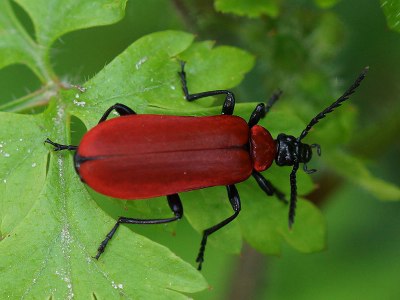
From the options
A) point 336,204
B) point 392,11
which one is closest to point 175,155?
point 392,11

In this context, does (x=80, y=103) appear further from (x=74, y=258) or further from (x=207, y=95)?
(x=74, y=258)

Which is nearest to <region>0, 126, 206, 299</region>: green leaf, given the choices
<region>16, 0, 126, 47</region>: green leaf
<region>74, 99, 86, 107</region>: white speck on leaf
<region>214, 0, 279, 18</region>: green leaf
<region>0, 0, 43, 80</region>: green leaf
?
<region>74, 99, 86, 107</region>: white speck on leaf

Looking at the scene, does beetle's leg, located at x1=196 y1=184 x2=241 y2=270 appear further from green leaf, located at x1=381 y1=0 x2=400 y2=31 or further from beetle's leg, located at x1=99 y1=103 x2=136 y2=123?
green leaf, located at x1=381 y1=0 x2=400 y2=31

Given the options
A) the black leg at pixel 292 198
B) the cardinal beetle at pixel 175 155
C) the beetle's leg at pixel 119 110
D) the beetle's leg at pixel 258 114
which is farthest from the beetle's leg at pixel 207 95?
the black leg at pixel 292 198

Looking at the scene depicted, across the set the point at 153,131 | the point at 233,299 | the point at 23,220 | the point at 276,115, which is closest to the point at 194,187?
the point at 153,131

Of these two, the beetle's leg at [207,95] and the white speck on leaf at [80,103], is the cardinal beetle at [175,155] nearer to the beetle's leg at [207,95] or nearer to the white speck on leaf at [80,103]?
the beetle's leg at [207,95]

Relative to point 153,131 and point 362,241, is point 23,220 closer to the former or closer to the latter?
point 153,131
